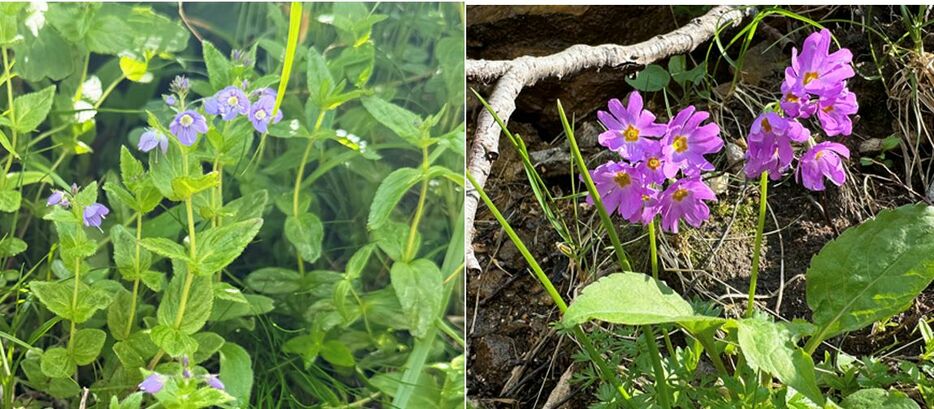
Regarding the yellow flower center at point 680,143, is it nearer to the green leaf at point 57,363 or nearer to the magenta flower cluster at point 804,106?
the magenta flower cluster at point 804,106

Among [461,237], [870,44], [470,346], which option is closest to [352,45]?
[461,237]

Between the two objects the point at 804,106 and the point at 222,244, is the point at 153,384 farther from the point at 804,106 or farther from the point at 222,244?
the point at 804,106

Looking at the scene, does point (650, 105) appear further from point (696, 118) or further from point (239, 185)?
point (239, 185)

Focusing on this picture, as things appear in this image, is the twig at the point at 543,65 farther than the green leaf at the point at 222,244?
Yes

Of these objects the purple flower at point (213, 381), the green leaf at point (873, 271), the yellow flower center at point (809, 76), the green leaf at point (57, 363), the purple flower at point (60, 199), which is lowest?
the green leaf at point (57, 363)

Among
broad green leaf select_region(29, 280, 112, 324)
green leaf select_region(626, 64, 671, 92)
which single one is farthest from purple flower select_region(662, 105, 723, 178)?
broad green leaf select_region(29, 280, 112, 324)

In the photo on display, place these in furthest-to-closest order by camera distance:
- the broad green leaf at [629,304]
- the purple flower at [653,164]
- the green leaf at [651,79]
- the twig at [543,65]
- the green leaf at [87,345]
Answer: the green leaf at [651,79], the twig at [543,65], the green leaf at [87,345], the purple flower at [653,164], the broad green leaf at [629,304]

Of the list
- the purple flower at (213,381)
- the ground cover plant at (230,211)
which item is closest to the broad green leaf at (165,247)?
the ground cover plant at (230,211)
